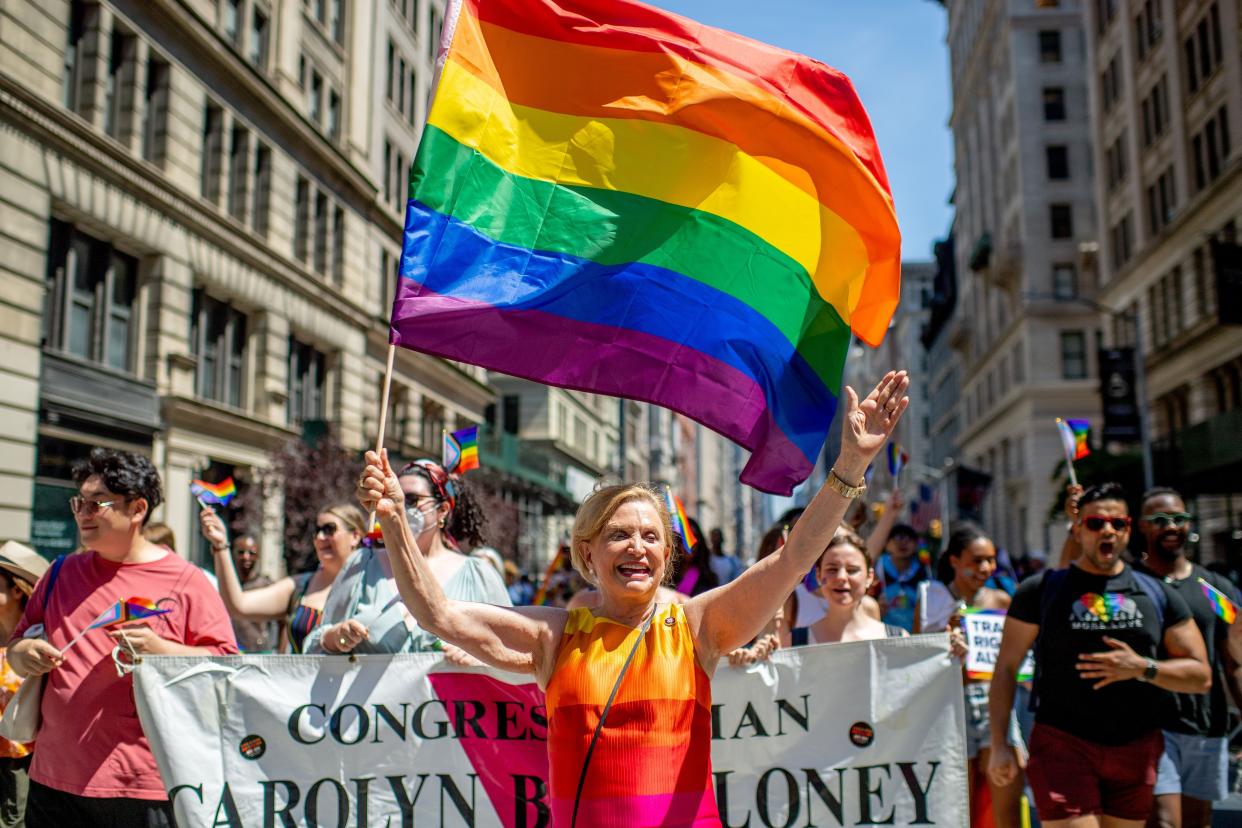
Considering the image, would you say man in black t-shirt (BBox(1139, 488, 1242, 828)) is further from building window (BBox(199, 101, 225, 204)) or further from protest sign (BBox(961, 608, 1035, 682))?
building window (BBox(199, 101, 225, 204))

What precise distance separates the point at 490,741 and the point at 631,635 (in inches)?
78.7

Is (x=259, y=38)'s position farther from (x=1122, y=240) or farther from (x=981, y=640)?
(x=1122, y=240)

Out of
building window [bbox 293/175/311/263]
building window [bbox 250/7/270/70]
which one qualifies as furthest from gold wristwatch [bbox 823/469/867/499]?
building window [bbox 293/175/311/263]

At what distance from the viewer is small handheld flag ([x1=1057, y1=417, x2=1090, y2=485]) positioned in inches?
295

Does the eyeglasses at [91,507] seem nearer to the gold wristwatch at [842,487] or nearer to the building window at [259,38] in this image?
the gold wristwatch at [842,487]

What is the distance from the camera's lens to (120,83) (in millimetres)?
20359

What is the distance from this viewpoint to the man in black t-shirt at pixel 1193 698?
557 centimetres

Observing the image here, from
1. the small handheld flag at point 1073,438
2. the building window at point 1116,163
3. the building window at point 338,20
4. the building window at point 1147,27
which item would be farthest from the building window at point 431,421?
the small handheld flag at point 1073,438

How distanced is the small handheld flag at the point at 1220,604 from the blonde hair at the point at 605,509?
3923 mm

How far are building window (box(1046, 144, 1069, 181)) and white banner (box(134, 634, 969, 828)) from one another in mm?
59240

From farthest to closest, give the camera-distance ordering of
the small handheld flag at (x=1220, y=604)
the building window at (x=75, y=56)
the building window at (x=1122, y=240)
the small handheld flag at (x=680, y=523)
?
the building window at (x=1122, y=240) → the building window at (x=75, y=56) → the small handheld flag at (x=1220, y=604) → the small handheld flag at (x=680, y=523)

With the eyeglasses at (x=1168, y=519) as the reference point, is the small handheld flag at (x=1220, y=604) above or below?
below

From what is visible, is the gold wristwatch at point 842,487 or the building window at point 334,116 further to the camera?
the building window at point 334,116

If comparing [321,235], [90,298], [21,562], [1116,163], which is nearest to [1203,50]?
[1116,163]
